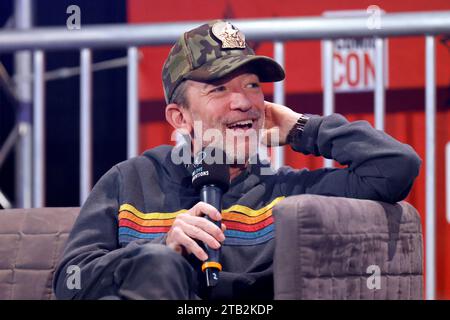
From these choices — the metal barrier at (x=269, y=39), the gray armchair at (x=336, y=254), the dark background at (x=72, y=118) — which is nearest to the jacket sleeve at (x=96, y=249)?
the gray armchair at (x=336, y=254)

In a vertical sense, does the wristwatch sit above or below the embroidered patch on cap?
below

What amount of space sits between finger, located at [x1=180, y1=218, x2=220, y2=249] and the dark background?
164cm

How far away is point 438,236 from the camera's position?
283cm

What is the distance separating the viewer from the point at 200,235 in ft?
5.00

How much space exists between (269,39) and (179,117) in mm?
667

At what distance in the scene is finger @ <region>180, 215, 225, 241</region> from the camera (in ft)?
5.00

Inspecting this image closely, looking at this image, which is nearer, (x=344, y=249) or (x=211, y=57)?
(x=344, y=249)

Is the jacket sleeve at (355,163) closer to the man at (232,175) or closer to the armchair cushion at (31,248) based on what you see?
the man at (232,175)

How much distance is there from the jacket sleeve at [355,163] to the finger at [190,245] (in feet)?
1.49

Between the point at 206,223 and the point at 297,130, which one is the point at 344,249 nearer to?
the point at 206,223

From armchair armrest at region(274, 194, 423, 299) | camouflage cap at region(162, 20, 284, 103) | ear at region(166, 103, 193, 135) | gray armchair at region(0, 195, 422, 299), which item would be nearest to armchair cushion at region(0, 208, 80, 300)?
gray armchair at region(0, 195, 422, 299)

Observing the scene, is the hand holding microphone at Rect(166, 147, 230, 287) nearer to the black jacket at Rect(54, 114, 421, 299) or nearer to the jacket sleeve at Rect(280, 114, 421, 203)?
the black jacket at Rect(54, 114, 421, 299)

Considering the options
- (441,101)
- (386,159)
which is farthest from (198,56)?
(441,101)

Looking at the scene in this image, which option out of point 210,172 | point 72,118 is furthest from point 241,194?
point 72,118
